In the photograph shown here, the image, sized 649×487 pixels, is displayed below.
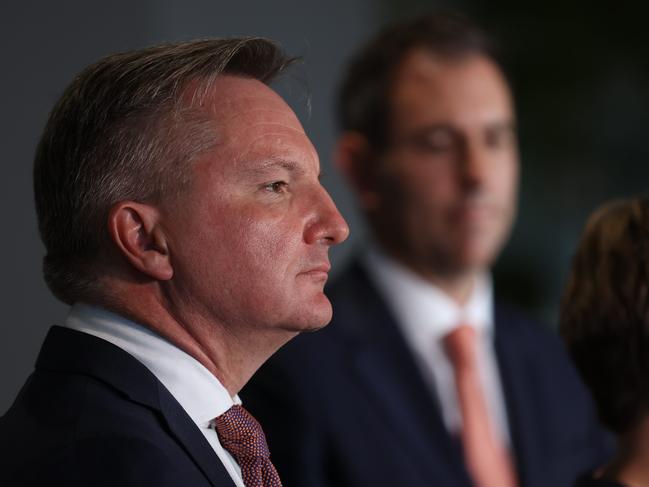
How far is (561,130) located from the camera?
16.2 ft

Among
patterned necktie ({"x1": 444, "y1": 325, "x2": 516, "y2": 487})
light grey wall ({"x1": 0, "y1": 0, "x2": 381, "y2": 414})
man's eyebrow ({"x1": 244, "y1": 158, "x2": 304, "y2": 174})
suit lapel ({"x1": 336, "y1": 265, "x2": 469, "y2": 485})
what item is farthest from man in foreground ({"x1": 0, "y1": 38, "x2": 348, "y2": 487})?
patterned necktie ({"x1": 444, "y1": 325, "x2": 516, "y2": 487})

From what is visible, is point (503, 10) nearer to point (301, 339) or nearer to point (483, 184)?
point (483, 184)

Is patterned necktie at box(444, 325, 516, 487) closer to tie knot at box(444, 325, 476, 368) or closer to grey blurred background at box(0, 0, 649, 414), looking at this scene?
tie knot at box(444, 325, 476, 368)

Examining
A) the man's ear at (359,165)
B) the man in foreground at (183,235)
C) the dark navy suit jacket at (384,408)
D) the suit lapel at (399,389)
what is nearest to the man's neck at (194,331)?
the man in foreground at (183,235)

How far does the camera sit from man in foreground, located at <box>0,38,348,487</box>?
119cm

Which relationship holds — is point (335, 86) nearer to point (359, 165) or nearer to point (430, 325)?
point (359, 165)

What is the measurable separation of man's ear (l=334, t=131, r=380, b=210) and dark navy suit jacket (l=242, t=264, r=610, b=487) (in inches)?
6.5

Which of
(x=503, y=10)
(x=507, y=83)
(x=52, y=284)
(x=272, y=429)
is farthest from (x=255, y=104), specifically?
(x=503, y=10)

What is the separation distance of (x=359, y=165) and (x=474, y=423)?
625 mm

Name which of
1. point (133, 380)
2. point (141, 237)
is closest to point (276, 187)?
point (141, 237)

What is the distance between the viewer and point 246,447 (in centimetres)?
121

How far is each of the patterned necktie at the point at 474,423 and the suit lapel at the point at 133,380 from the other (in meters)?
1.04

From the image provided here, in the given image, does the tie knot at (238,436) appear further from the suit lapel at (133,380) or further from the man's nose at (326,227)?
the man's nose at (326,227)

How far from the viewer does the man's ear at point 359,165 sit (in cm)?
230
